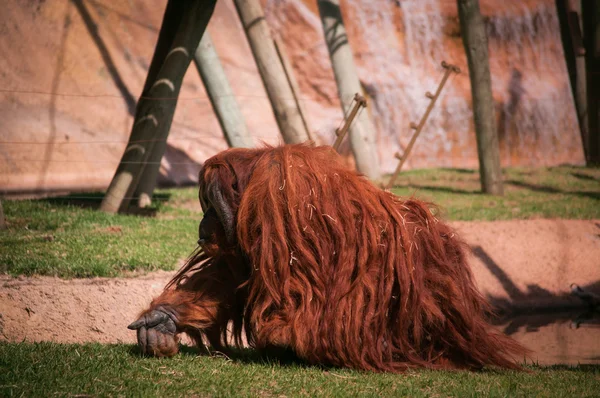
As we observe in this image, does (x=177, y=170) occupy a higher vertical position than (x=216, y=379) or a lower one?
lower

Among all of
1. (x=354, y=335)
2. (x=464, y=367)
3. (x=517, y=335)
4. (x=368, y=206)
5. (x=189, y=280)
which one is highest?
(x=368, y=206)

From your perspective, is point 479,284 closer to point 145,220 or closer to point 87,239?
point 145,220

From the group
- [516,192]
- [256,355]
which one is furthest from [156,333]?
[516,192]

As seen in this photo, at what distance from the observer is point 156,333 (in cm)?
311

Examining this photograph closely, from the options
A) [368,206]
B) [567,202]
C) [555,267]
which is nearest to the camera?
[368,206]

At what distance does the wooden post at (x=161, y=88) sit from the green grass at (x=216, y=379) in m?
3.00

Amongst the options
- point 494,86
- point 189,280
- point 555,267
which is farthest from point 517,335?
point 494,86

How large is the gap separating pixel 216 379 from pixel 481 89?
20.0 feet

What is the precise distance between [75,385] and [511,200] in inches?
243

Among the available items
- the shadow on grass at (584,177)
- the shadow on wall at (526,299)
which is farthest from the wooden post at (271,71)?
the shadow on grass at (584,177)

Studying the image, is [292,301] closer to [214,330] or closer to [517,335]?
[214,330]

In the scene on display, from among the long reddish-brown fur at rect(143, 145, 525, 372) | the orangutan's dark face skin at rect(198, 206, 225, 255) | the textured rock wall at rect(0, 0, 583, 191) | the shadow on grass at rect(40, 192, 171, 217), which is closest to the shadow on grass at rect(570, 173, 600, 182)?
the textured rock wall at rect(0, 0, 583, 191)

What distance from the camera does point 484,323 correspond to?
3.49 m

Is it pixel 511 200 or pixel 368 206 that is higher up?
pixel 368 206
